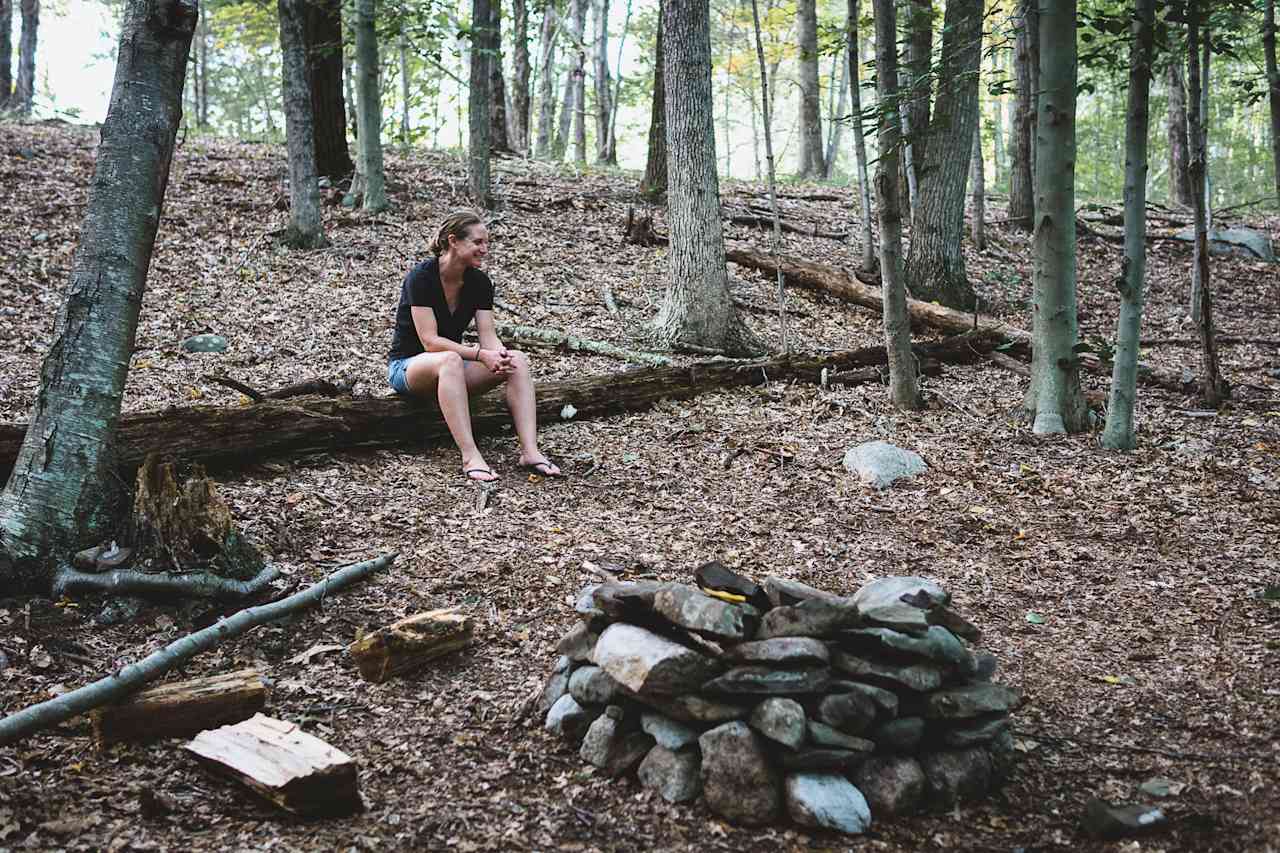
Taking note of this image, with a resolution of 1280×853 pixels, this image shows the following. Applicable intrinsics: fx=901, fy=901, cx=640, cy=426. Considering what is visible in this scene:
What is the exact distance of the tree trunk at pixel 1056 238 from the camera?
568 cm

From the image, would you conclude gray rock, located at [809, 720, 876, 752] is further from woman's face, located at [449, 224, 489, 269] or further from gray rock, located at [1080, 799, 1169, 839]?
woman's face, located at [449, 224, 489, 269]

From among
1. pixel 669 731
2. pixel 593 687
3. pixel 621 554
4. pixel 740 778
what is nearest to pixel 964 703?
pixel 740 778

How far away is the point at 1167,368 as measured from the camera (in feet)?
26.4

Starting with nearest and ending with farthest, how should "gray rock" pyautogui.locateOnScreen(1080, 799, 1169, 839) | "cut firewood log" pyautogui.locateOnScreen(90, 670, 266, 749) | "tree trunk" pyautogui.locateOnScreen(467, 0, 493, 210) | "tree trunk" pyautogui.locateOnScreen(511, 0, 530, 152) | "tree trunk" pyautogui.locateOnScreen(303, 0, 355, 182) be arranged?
"gray rock" pyautogui.locateOnScreen(1080, 799, 1169, 839), "cut firewood log" pyautogui.locateOnScreen(90, 670, 266, 749), "tree trunk" pyautogui.locateOnScreen(303, 0, 355, 182), "tree trunk" pyautogui.locateOnScreen(467, 0, 493, 210), "tree trunk" pyautogui.locateOnScreen(511, 0, 530, 152)

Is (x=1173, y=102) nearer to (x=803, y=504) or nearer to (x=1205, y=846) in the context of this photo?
(x=803, y=504)

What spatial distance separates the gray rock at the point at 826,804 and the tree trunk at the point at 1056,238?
14.1 ft

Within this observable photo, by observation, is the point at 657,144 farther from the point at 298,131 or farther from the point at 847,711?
the point at 847,711

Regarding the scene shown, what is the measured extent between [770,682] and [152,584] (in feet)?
8.14

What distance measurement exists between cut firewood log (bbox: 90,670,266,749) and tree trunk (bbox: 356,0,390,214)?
8.58 meters

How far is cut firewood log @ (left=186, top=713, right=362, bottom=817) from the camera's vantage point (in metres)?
2.44

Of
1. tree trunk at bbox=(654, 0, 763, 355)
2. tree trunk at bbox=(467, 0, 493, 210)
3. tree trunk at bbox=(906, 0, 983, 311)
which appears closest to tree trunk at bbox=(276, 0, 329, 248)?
tree trunk at bbox=(467, 0, 493, 210)

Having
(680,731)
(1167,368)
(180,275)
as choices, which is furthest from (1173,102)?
(680,731)

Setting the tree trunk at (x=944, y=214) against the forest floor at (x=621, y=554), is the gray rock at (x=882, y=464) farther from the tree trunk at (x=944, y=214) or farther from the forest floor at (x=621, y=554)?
the tree trunk at (x=944, y=214)

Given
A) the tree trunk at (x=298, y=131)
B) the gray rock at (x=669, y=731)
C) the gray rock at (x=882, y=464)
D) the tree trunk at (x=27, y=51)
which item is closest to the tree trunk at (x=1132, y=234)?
the gray rock at (x=882, y=464)
